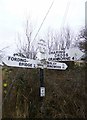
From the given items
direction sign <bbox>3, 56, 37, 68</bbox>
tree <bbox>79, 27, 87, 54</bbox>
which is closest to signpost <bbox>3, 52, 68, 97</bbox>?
direction sign <bbox>3, 56, 37, 68</bbox>

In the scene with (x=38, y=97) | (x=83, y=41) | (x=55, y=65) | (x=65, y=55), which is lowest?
(x=38, y=97)

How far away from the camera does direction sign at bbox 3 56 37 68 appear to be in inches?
277

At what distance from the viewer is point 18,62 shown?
7.29 m

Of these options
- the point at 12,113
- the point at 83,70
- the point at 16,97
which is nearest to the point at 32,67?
the point at 16,97

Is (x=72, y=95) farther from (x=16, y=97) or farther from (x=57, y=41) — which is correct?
(x=57, y=41)

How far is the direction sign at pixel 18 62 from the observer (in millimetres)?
7025

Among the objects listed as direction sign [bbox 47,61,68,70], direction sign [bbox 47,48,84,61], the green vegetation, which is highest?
direction sign [bbox 47,48,84,61]

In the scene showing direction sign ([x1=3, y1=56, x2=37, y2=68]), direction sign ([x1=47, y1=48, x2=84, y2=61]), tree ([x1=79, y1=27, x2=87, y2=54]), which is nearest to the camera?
direction sign ([x1=3, y1=56, x2=37, y2=68])

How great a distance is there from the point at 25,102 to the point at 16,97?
35 centimetres

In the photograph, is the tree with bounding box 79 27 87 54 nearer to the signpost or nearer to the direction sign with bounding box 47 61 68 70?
the direction sign with bounding box 47 61 68 70

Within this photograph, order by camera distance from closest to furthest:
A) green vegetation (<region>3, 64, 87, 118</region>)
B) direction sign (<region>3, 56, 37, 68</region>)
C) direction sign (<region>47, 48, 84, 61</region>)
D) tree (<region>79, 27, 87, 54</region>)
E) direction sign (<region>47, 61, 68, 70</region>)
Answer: direction sign (<region>3, 56, 37, 68</region>) < green vegetation (<region>3, 64, 87, 118</region>) < direction sign (<region>47, 61, 68, 70</region>) < direction sign (<region>47, 48, 84, 61</region>) < tree (<region>79, 27, 87, 54</region>)

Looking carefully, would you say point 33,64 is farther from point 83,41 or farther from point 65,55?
point 83,41

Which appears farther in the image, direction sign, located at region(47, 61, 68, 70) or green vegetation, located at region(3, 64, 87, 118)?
direction sign, located at region(47, 61, 68, 70)

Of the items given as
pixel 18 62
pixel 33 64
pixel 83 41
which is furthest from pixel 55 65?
pixel 83 41
